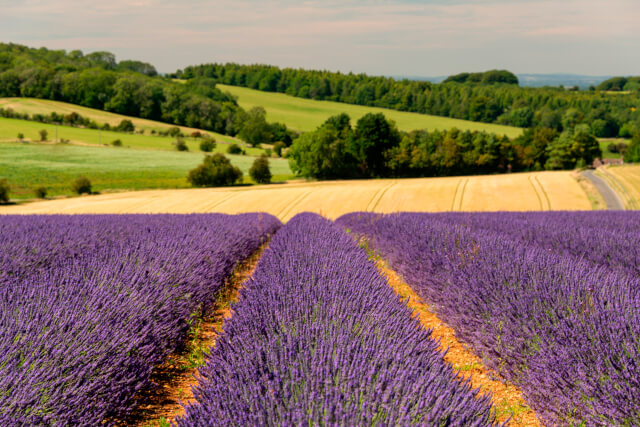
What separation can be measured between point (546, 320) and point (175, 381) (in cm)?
284

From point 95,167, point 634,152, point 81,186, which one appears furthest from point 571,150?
point 81,186

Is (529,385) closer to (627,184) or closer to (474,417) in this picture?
(474,417)

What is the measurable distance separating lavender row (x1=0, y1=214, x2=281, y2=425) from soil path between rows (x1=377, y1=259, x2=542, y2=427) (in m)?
1.91

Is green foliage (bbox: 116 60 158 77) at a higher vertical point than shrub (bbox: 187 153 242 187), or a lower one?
higher

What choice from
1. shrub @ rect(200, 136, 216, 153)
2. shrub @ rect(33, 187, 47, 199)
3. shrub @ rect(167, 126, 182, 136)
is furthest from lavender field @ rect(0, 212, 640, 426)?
shrub @ rect(167, 126, 182, 136)

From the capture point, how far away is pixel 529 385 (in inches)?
126

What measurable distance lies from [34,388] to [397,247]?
5.06 metres

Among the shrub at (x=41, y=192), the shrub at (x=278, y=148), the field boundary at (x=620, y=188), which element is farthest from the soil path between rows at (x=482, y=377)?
the shrub at (x=278, y=148)

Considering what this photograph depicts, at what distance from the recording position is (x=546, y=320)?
11.0 ft

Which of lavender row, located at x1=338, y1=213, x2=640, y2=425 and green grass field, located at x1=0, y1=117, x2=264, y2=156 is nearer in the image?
lavender row, located at x1=338, y1=213, x2=640, y2=425

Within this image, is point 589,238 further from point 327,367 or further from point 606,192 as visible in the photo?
point 606,192

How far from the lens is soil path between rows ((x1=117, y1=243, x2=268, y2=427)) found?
2.99 m

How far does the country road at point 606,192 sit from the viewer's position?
2003 cm

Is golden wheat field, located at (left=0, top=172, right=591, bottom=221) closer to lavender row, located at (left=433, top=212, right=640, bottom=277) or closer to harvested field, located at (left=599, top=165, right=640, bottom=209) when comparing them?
harvested field, located at (left=599, top=165, right=640, bottom=209)
